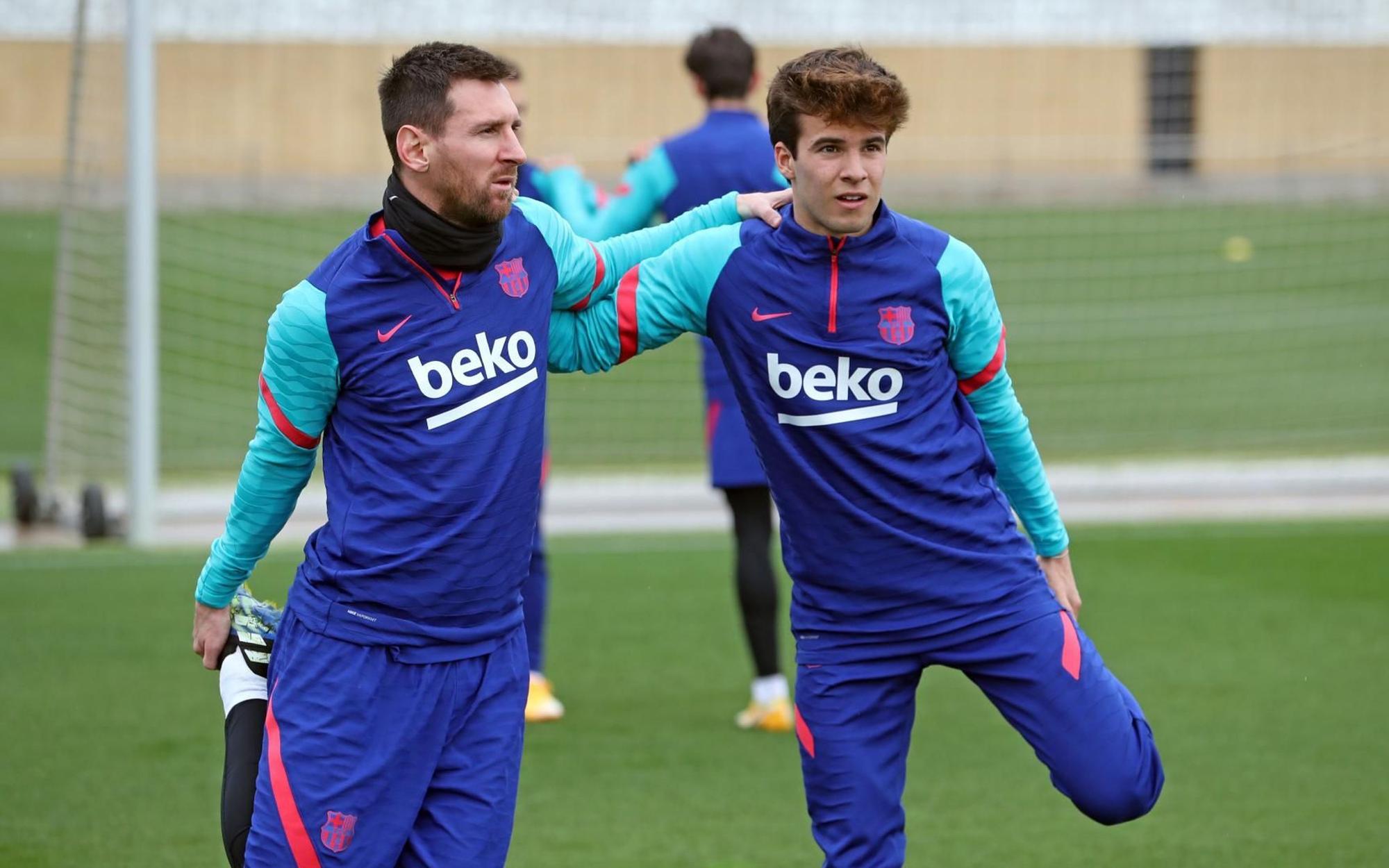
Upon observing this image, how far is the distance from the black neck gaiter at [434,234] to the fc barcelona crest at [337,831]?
39.1 inches

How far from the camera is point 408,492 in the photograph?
2.99 m

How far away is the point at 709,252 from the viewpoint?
11.0 feet

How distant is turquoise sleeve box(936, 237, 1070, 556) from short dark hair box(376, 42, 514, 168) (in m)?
0.96

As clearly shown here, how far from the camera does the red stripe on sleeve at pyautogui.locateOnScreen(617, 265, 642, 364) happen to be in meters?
3.38

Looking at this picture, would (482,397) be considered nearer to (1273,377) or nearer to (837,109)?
(837,109)

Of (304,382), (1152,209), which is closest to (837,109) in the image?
(304,382)

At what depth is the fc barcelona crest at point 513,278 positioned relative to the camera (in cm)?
311

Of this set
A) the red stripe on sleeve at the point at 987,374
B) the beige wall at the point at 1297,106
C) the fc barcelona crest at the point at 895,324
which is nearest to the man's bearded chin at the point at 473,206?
the fc barcelona crest at the point at 895,324

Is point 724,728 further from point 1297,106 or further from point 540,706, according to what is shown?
point 1297,106

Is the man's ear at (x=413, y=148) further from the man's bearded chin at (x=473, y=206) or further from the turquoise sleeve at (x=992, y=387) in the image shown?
the turquoise sleeve at (x=992, y=387)

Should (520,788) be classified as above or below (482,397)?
below

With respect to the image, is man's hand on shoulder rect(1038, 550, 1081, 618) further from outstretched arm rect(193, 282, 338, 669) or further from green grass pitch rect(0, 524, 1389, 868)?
outstretched arm rect(193, 282, 338, 669)

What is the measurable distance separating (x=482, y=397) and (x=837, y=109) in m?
0.85

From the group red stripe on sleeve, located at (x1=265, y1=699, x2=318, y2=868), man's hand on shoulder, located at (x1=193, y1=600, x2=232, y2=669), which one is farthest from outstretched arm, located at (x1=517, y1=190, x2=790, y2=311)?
red stripe on sleeve, located at (x1=265, y1=699, x2=318, y2=868)
